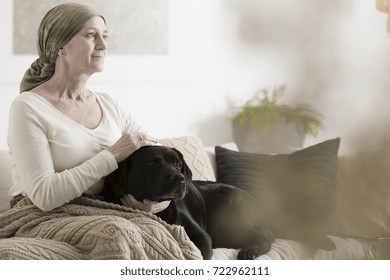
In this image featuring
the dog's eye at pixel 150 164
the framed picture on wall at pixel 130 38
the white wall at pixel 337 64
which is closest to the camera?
A: the white wall at pixel 337 64

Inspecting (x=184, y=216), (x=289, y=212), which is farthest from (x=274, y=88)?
(x=184, y=216)

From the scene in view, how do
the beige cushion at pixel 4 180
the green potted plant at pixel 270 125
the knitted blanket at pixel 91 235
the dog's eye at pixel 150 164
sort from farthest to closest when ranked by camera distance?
the beige cushion at pixel 4 180
the dog's eye at pixel 150 164
the knitted blanket at pixel 91 235
the green potted plant at pixel 270 125

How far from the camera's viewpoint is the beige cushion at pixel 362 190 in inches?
14.9

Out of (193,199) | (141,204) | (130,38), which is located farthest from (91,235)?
(130,38)

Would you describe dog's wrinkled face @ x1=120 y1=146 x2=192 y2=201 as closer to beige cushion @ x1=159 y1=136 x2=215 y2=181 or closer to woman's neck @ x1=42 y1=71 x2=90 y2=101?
woman's neck @ x1=42 y1=71 x2=90 y2=101

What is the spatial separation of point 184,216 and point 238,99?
0.65 ft

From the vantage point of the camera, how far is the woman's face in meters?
0.80

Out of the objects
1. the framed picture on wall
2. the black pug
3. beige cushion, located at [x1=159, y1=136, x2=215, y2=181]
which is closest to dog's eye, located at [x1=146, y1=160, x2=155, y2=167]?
the black pug

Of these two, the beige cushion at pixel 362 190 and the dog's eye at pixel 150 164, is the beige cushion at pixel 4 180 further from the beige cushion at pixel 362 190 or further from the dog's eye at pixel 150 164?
the beige cushion at pixel 362 190

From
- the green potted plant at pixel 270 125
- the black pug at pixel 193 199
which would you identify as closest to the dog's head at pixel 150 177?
the black pug at pixel 193 199

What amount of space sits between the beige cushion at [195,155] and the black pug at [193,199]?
0.42 feet

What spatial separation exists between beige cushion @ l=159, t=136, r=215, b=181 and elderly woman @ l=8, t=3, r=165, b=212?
0.78 ft

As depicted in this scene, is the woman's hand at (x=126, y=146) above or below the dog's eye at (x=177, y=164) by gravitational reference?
above

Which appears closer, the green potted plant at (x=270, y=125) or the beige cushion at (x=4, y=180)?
the green potted plant at (x=270, y=125)
